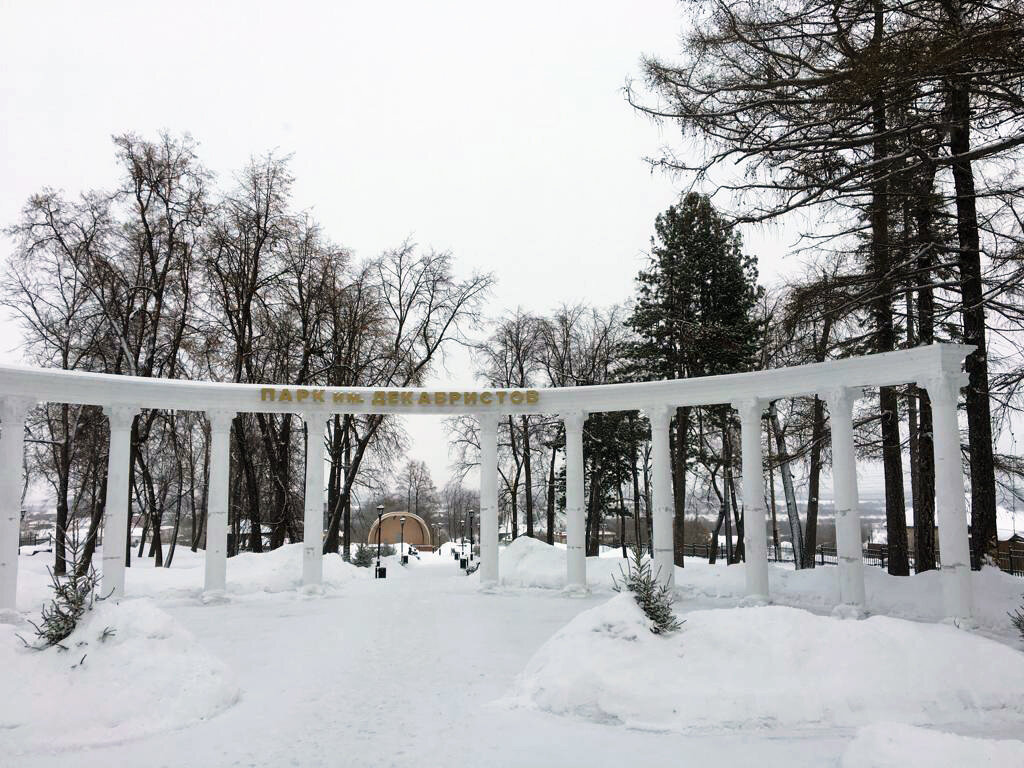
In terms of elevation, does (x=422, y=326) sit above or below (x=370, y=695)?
above

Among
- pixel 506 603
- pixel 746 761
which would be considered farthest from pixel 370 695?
pixel 506 603

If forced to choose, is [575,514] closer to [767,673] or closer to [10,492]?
[767,673]

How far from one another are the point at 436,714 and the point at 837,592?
44.4ft

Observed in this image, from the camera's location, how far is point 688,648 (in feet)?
31.9

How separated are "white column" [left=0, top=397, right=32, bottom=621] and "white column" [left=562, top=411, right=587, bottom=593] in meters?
14.3

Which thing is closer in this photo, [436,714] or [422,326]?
[436,714]

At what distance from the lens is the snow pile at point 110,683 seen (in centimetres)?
790

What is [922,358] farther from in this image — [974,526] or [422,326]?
[422,326]

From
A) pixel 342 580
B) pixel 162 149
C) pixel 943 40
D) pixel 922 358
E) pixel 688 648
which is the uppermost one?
pixel 162 149

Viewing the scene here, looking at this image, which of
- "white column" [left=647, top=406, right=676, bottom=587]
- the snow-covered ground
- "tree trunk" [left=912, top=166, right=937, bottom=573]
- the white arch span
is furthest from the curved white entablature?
the snow-covered ground

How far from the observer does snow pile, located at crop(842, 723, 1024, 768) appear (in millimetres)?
6195

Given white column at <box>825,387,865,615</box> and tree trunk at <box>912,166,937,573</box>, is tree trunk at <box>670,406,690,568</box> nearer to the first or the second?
tree trunk at <box>912,166,937,573</box>

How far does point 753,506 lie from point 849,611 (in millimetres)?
3527

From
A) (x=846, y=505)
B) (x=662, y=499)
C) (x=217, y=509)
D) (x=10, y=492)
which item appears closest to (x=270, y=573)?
(x=217, y=509)
